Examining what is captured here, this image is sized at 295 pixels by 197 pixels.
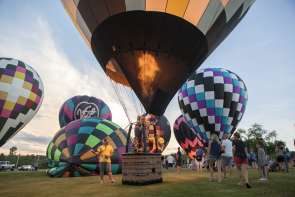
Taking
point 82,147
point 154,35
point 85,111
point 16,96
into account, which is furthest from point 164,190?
point 85,111

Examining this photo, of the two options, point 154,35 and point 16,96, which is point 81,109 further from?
point 154,35

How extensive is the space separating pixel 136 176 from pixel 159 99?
222 centimetres

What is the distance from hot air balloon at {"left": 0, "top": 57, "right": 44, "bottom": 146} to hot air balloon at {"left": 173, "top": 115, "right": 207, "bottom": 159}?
13.2 m

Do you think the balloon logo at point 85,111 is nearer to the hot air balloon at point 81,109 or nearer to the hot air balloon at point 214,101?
the hot air balloon at point 81,109

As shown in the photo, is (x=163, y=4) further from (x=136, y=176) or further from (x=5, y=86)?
(x=5, y=86)

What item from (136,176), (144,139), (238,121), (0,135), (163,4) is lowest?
(136,176)

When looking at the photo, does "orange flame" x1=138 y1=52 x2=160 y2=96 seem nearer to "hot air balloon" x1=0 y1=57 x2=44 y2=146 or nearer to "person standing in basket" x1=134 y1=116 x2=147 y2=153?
"person standing in basket" x1=134 y1=116 x2=147 y2=153

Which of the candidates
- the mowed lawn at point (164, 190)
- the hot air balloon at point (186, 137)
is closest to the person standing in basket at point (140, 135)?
the mowed lawn at point (164, 190)

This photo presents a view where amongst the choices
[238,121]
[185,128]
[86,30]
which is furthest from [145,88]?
[185,128]

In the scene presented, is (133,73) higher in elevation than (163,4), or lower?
lower

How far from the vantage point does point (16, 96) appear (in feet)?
52.9

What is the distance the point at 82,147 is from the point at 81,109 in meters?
11.7

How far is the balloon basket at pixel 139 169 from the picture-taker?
23.2 ft

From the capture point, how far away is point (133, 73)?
768 cm
